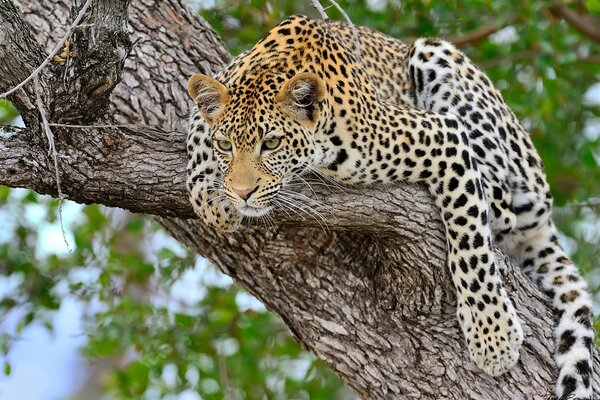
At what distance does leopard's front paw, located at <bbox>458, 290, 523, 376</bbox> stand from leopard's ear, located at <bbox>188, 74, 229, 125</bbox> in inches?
70.6

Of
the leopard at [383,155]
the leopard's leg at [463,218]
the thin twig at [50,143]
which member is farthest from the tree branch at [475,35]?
the thin twig at [50,143]

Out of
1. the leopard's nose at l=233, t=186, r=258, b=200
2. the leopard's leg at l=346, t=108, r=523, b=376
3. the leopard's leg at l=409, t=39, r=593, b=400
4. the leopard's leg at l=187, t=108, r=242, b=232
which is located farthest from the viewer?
the leopard's leg at l=409, t=39, r=593, b=400

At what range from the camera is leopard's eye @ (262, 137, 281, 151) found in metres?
5.72

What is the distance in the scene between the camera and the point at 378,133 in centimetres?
593

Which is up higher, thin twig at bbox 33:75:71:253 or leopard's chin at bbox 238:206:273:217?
thin twig at bbox 33:75:71:253

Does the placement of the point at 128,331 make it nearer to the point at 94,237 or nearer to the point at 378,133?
the point at 94,237

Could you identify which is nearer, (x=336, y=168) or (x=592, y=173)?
(x=336, y=168)

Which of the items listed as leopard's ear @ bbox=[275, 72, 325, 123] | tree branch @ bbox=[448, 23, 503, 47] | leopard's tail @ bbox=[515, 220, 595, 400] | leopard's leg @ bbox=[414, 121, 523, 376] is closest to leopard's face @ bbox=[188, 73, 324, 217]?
leopard's ear @ bbox=[275, 72, 325, 123]

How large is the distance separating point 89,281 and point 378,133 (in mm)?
4298

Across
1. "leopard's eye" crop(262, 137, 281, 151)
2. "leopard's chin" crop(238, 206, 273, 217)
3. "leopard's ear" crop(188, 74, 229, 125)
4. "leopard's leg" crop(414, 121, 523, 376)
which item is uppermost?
"leopard's ear" crop(188, 74, 229, 125)

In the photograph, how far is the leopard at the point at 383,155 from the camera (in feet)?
18.8

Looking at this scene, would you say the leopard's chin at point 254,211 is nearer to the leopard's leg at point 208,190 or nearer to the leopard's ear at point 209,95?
the leopard's leg at point 208,190

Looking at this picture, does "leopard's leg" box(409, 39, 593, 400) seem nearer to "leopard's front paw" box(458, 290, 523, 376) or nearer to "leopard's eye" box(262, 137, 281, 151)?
"leopard's front paw" box(458, 290, 523, 376)

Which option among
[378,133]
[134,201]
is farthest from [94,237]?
[378,133]
